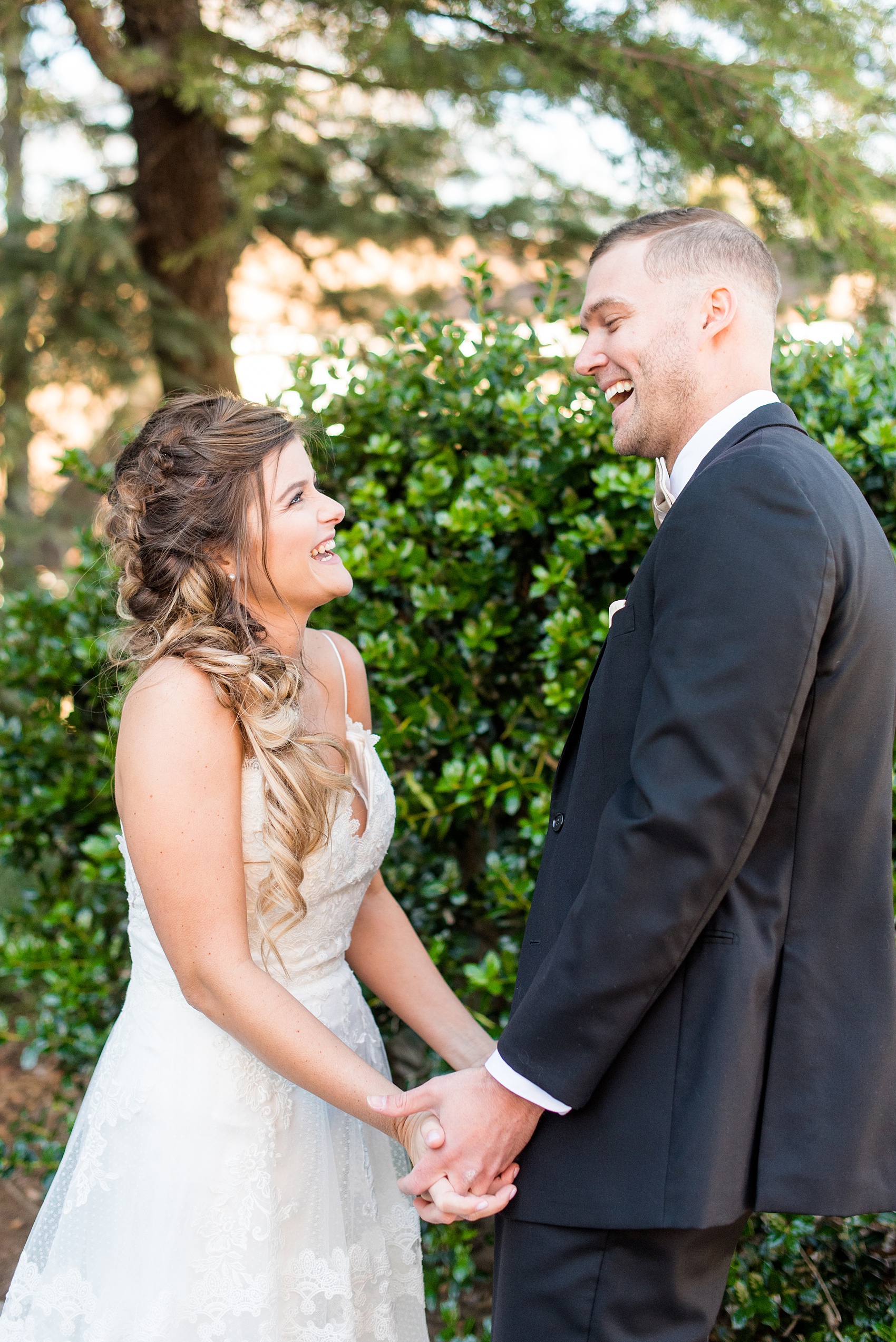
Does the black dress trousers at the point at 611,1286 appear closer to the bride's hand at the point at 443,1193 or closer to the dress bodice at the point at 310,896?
the bride's hand at the point at 443,1193

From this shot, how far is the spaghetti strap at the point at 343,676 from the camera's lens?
2449 mm

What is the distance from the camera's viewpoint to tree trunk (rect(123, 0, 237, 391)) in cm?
589

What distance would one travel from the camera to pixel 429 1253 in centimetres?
290

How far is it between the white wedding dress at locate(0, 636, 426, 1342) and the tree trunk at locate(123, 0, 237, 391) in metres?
4.70

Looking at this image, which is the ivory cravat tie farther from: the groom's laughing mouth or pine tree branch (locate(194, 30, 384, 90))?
pine tree branch (locate(194, 30, 384, 90))

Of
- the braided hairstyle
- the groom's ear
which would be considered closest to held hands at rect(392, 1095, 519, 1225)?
the braided hairstyle

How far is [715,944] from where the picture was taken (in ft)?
4.92

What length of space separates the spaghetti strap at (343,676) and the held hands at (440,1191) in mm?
949

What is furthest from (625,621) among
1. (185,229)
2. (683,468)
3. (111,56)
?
(185,229)

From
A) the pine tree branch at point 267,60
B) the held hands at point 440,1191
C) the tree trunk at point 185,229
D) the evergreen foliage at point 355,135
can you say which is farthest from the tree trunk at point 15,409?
the held hands at point 440,1191

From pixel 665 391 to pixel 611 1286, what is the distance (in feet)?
4.78

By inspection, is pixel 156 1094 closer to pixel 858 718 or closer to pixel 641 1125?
pixel 641 1125

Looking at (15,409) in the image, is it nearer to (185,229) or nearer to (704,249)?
(185,229)

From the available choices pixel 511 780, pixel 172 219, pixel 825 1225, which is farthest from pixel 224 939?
pixel 172 219
